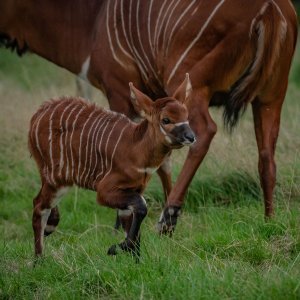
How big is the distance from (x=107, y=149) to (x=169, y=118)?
23.0 inches

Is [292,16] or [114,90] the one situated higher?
[292,16]

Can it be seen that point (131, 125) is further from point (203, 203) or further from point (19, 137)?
point (19, 137)

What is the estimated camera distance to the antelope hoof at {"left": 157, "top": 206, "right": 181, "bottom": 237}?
6137mm

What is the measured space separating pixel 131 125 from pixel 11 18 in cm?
235

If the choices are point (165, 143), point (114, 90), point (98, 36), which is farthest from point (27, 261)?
point (98, 36)

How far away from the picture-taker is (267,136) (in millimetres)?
6672

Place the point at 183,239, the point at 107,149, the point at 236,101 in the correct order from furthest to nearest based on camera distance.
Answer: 1. the point at 236,101
2. the point at 183,239
3. the point at 107,149

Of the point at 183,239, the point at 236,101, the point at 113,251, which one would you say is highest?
the point at 236,101

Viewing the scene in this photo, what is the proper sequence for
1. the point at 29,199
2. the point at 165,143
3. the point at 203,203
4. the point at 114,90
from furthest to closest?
the point at 29,199 < the point at 203,203 < the point at 114,90 < the point at 165,143

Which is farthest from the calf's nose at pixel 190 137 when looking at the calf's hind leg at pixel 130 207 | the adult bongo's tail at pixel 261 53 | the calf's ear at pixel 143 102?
the adult bongo's tail at pixel 261 53

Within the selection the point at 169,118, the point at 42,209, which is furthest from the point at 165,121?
the point at 42,209

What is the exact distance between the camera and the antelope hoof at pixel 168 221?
6137 mm

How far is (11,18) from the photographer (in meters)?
7.78

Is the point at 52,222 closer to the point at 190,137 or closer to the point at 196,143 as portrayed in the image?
the point at 196,143
